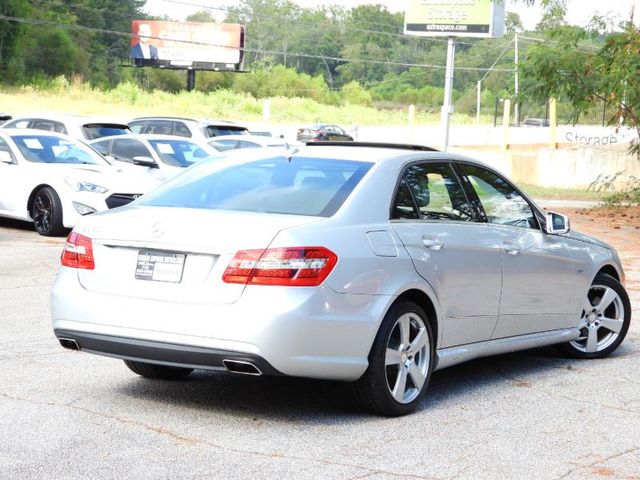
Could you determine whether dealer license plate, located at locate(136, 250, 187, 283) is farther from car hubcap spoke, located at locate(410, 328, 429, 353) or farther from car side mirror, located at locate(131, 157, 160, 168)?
car side mirror, located at locate(131, 157, 160, 168)

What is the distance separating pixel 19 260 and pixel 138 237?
802 cm

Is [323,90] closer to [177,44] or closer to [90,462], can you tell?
[177,44]

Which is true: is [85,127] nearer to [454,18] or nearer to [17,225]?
[17,225]

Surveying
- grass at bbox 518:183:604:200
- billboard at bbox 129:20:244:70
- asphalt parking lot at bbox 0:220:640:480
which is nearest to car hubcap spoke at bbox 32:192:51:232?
asphalt parking lot at bbox 0:220:640:480

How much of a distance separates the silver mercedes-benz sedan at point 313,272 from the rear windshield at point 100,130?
17.2 m

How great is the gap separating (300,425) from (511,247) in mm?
2136

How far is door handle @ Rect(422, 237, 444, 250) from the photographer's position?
281 inches

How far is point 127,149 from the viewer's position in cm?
2138

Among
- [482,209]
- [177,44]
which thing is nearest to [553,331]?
[482,209]

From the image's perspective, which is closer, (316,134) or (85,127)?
(85,127)

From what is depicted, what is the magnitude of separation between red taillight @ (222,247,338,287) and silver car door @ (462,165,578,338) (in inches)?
76.3

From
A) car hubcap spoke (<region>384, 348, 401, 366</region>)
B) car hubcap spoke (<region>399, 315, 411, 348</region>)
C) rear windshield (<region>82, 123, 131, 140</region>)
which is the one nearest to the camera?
car hubcap spoke (<region>384, 348, 401, 366</region>)

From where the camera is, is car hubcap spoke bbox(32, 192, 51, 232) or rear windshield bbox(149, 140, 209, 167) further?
rear windshield bbox(149, 140, 209, 167)

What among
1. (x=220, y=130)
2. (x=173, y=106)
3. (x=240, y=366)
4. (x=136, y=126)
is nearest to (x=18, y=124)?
(x=136, y=126)
